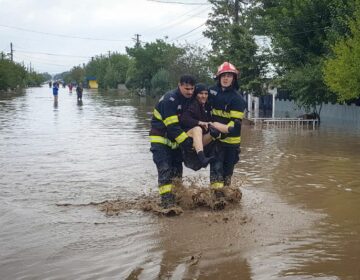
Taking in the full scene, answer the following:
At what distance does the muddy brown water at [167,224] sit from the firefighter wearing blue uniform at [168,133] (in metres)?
0.48

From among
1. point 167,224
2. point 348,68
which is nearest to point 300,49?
point 348,68

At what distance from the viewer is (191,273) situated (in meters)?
4.55

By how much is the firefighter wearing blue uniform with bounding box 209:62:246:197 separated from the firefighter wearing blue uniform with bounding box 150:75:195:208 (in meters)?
0.49

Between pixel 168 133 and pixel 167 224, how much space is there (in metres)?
1.24

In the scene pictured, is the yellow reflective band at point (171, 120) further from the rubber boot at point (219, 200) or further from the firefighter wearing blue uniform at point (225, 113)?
the rubber boot at point (219, 200)

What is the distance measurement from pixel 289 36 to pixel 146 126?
30.4 ft

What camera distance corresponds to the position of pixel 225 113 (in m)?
7.02

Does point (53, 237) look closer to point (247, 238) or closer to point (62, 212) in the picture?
point (62, 212)

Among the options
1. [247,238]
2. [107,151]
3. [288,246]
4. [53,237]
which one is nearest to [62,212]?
[53,237]

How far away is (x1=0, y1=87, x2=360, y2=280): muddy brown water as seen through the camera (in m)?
4.76

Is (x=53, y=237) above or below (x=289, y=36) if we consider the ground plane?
below

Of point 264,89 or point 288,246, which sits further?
point 264,89

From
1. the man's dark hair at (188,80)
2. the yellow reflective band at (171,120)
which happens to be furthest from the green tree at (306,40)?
the yellow reflective band at (171,120)

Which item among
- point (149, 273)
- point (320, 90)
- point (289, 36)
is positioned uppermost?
point (289, 36)
